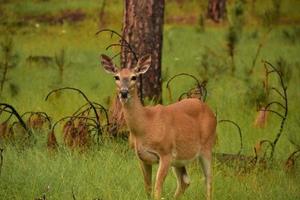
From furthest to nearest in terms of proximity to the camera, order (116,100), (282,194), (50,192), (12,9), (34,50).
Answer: (12,9) → (34,50) → (116,100) → (282,194) → (50,192)

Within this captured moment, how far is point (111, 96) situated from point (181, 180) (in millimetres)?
6138

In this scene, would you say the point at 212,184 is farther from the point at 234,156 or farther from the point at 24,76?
the point at 24,76

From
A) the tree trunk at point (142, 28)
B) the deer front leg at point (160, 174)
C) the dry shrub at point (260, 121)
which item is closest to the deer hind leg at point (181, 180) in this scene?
the deer front leg at point (160, 174)

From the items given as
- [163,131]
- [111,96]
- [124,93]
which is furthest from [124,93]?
[111,96]

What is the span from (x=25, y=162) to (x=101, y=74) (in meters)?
8.78

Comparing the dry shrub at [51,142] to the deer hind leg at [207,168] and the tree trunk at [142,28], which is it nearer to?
the deer hind leg at [207,168]

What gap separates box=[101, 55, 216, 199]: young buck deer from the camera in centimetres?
753

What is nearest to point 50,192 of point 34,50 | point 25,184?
point 25,184

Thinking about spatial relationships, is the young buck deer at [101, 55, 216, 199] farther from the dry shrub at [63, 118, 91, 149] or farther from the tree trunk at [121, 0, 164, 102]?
the tree trunk at [121, 0, 164, 102]

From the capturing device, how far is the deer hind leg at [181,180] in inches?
320

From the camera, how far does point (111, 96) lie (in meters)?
14.3

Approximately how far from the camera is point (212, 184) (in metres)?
8.61

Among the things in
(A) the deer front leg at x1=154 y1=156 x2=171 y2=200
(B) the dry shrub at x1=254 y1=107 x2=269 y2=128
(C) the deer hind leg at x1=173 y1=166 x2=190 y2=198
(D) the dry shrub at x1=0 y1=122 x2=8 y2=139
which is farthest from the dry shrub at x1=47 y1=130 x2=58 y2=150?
(B) the dry shrub at x1=254 y1=107 x2=269 y2=128

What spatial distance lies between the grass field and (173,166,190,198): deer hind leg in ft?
0.31
